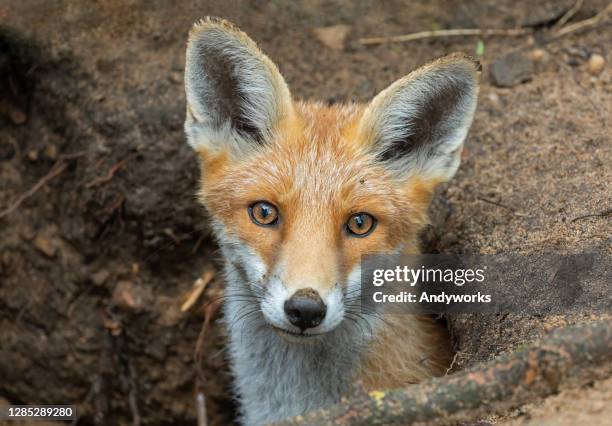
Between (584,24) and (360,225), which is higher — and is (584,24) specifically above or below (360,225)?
above

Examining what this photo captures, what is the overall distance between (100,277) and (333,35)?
3.04 metres

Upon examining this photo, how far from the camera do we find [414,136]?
4.41 meters

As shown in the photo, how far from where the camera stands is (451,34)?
6.29m

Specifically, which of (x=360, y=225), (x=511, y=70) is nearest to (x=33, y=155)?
(x=360, y=225)

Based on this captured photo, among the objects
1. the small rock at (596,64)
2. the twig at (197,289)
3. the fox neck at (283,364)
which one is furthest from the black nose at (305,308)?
the small rock at (596,64)

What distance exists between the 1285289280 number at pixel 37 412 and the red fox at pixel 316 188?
8.26 ft

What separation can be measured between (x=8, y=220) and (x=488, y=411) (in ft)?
16.5

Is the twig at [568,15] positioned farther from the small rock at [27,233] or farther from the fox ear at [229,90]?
the small rock at [27,233]

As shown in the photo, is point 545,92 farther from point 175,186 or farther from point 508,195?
point 175,186

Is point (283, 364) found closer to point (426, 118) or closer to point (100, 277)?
point (426, 118)

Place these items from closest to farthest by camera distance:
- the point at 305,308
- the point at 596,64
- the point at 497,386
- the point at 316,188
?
1. the point at 497,386
2. the point at 305,308
3. the point at 316,188
4. the point at 596,64

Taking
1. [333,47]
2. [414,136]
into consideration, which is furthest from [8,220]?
[414,136]

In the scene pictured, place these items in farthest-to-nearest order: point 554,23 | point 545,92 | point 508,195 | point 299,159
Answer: point 554,23, point 545,92, point 508,195, point 299,159

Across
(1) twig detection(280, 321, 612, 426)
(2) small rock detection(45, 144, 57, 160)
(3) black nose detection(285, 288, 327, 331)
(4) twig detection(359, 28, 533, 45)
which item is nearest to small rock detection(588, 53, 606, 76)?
(4) twig detection(359, 28, 533, 45)
